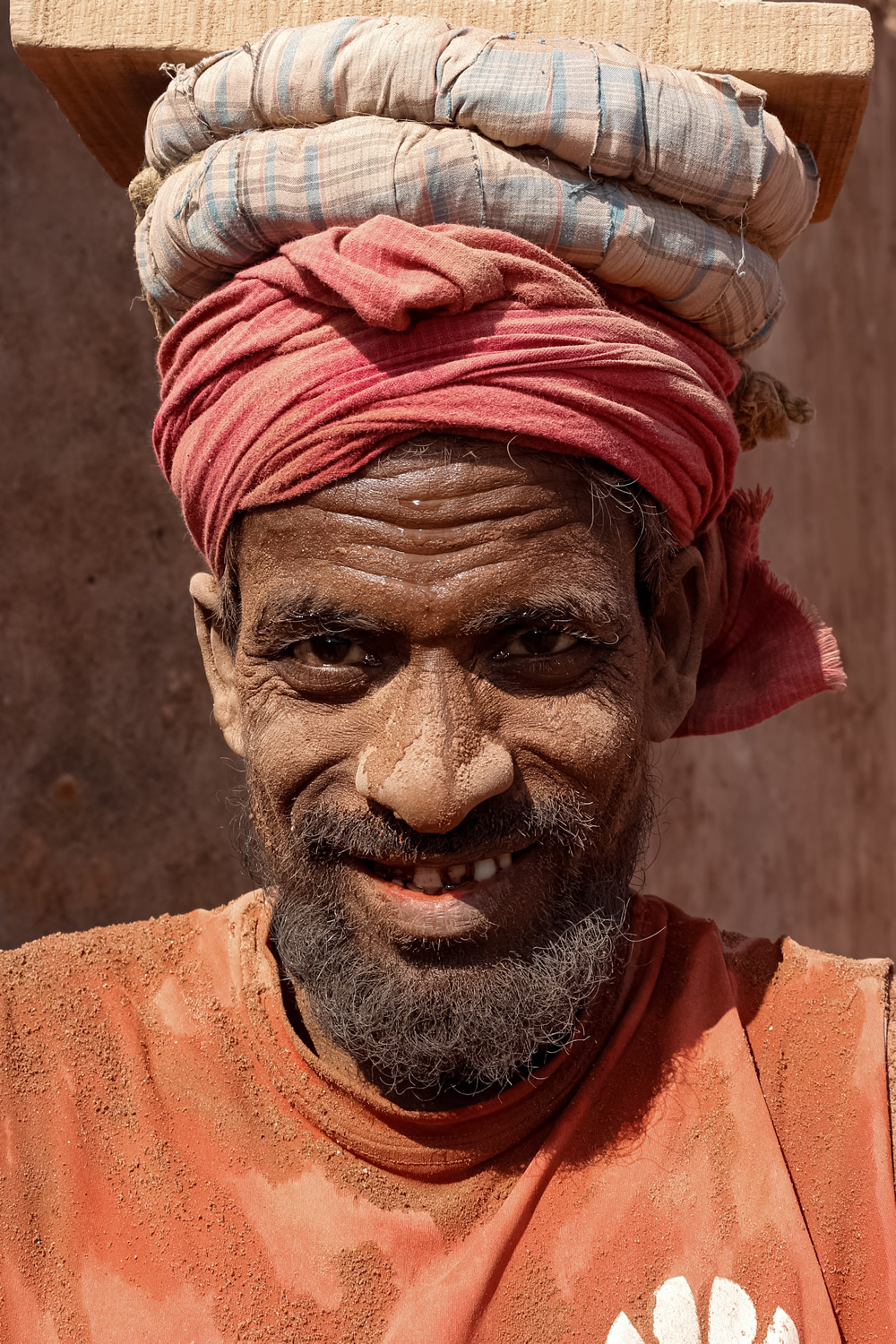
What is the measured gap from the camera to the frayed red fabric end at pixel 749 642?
2.43 metres

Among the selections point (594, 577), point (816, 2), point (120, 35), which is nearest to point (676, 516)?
point (594, 577)

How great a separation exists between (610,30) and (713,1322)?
2.09 metres

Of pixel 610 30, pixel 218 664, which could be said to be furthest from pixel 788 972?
pixel 610 30

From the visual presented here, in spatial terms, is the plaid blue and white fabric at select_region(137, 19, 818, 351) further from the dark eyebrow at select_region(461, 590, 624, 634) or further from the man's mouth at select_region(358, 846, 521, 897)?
the man's mouth at select_region(358, 846, 521, 897)

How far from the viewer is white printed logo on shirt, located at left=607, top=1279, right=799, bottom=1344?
1.94m

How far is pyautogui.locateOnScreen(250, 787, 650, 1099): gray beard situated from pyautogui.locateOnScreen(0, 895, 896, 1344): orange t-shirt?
102 mm

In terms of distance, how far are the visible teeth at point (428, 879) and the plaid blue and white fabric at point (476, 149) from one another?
3.23 ft

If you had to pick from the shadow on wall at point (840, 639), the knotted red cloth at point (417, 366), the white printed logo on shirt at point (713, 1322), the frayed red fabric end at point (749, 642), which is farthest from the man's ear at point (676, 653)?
the shadow on wall at point (840, 639)

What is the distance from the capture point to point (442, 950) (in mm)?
2012

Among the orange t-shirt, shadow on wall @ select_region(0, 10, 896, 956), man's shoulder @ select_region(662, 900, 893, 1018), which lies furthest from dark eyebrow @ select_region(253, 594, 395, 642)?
shadow on wall @ select_region(0, 10, 896, 956)

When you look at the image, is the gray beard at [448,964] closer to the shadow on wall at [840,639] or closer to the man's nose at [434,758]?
the man's nose at [434,758]

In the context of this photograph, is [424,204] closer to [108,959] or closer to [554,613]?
[554,613]

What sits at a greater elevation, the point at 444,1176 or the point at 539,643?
the point at 539,643

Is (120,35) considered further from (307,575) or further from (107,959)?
(107,959)
